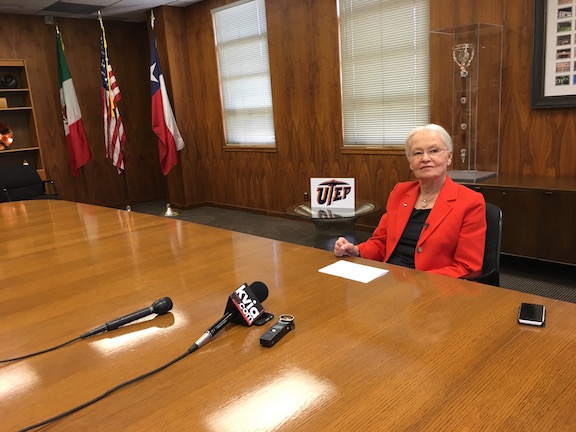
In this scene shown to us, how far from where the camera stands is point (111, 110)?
5.88 metres

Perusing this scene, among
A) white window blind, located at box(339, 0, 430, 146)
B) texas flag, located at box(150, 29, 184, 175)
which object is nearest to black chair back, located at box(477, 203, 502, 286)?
white window blind, located at box(339, 0, 430, 146)

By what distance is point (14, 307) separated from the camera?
1.44 m

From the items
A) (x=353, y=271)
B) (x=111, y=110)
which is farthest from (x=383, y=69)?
(x=111, y=110)

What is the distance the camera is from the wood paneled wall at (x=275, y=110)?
11.5 ft

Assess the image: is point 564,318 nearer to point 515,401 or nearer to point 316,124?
point 515,401

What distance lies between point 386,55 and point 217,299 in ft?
11.6

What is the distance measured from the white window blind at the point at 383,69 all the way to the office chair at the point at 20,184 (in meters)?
3.37

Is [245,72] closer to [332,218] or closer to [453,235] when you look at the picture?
[332,218]

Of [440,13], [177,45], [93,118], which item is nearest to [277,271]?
[440,13]

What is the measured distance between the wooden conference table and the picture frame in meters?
2.47

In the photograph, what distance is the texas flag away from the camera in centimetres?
590

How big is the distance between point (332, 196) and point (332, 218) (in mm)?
158

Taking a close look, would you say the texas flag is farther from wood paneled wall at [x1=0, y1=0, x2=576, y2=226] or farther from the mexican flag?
the mexican flag

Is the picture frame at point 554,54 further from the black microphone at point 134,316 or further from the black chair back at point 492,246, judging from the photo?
the black microphone at point 134,316
